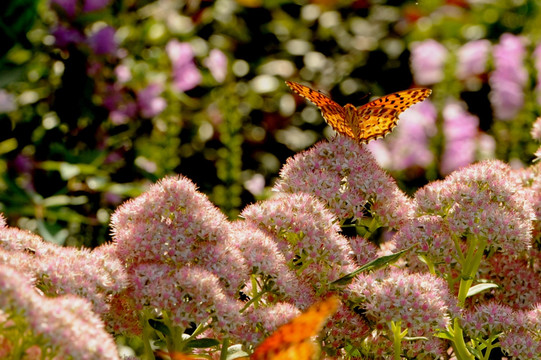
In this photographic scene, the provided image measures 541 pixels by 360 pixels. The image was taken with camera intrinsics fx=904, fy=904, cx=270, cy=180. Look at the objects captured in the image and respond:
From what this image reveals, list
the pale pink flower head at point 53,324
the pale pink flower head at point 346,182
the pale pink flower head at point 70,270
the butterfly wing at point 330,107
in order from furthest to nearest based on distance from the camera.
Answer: the butterfly wing at point 330,107 → the pale pink flower head at point 346,182 → the pale pink flower head at point 70,270 → the pale pink flower head at point 53,324

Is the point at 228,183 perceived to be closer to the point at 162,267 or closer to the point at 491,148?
the point at 491,148

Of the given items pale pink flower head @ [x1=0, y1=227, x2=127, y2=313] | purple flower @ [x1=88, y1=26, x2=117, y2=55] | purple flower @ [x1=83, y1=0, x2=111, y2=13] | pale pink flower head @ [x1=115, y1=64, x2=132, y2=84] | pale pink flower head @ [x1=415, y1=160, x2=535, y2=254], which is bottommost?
pale pink flower head @ [x1=115, y1=64, x2=132, y2=84]

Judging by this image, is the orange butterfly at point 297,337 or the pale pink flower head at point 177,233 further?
the pale pink flower head at point 177,233

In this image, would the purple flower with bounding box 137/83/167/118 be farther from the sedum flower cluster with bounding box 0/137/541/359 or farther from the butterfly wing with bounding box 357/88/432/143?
the sedum flower cluster with bounding box 0/137/541/359

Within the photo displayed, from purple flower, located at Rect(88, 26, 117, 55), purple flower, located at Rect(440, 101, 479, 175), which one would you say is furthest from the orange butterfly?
purple flower, located at Rect(440, 101, 479, 175)

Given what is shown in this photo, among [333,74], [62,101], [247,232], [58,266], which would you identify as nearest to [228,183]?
[62,101]

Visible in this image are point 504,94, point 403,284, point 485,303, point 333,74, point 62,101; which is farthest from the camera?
point 333,74

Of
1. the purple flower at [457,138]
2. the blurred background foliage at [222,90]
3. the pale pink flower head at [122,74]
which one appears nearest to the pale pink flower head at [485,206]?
the blurred background foliage at [222,90]

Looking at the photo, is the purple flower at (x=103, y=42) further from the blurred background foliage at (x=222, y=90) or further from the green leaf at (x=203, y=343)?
the green leaf at (x=203, y=343)
